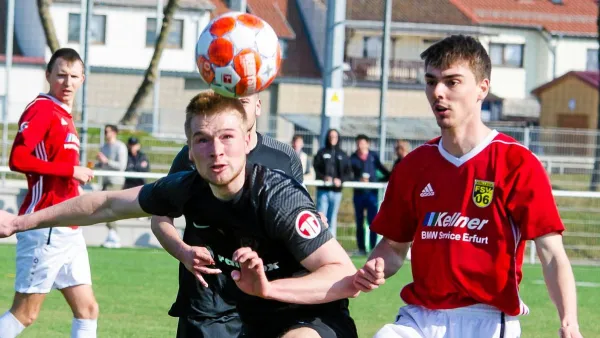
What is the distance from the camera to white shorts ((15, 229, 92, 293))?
6605 mm

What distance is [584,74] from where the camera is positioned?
46875 millimetres

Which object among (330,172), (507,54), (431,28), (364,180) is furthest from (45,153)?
(507,54)

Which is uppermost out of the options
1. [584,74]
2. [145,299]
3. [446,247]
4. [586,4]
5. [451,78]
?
[586,4]

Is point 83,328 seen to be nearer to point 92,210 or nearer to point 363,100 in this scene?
point 92,210

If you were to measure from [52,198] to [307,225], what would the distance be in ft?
10.5

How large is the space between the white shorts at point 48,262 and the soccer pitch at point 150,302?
4.30 ft

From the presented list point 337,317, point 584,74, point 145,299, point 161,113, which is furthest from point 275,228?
point 584,74

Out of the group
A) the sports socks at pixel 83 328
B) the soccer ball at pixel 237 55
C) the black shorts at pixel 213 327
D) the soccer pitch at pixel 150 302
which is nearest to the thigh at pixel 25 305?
the sports socks at pixel 83 328

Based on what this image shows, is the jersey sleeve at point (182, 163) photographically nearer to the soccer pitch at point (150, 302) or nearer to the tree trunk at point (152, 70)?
the soccer pitch at point (150, 302)

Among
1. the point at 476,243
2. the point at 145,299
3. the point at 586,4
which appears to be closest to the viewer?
the point at 476,243

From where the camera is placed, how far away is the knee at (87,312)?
21.6 ft

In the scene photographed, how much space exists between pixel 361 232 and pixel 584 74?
34.4 m

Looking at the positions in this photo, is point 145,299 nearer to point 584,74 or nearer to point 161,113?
point 161,113

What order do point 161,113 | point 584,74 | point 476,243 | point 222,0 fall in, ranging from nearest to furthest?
point 476,243, point 161,113, point 222,0, point 584,74
